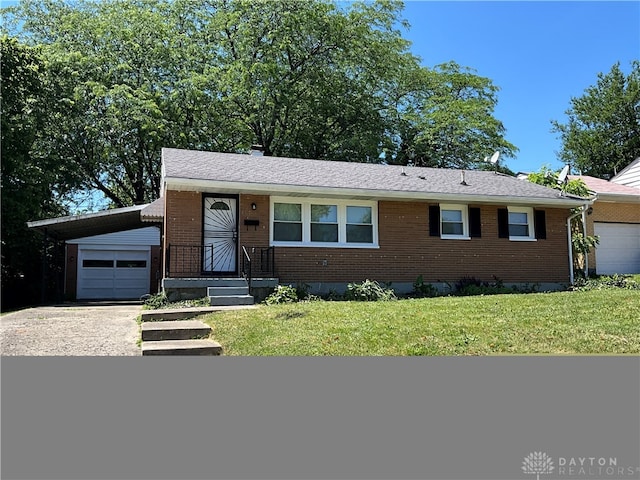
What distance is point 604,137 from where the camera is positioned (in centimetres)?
3409

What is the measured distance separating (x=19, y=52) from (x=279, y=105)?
37.7 ft

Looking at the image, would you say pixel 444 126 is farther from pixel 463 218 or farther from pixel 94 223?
pixel 94 223

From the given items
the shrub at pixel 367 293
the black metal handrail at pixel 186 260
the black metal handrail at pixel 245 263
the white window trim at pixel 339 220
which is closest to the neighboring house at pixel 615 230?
the white window trim at pixel 339 220

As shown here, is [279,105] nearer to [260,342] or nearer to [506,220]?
[506,220]

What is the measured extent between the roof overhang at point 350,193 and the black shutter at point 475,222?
0.38 meters

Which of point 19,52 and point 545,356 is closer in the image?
point 545,356

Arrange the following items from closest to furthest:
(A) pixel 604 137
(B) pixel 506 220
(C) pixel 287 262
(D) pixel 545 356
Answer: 1. (D) pixel 545 356
2. (C) pixel 287 262
3. (B) pixel 506 220
4. (A) pixel 604 137

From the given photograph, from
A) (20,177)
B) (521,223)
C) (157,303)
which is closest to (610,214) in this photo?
(521,223)

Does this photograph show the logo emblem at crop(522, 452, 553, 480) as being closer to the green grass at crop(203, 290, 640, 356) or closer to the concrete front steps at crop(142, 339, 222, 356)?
the green grass at crop(203, 290, 640, 356)

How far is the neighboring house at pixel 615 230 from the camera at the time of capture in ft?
63.2

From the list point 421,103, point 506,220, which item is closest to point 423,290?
point 506,220

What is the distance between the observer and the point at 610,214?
19.5 metres

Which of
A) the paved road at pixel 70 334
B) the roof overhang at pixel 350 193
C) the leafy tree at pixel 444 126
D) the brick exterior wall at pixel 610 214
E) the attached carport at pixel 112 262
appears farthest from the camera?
the leafy tree at pixel 444 126

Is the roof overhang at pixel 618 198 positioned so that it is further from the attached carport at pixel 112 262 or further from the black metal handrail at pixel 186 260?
the attached carport at pixel 112 262
